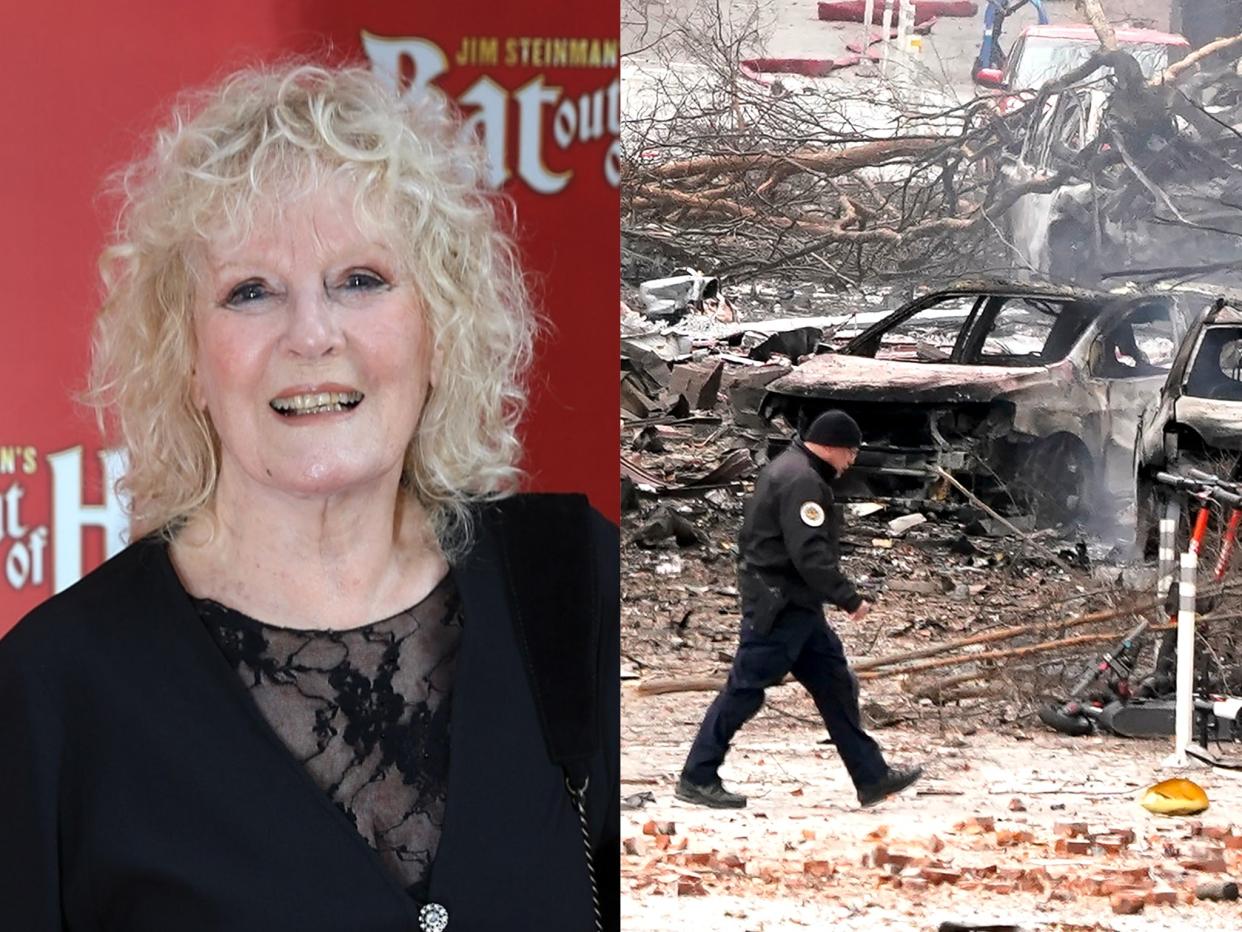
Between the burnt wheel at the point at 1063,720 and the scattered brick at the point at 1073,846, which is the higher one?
the burnt wheel at the point at 1063,720

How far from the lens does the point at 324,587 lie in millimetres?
1671

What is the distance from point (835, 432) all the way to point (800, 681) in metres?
0.48

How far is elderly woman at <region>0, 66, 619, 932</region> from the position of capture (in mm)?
1501

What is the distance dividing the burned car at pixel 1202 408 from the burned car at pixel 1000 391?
0.03 metres

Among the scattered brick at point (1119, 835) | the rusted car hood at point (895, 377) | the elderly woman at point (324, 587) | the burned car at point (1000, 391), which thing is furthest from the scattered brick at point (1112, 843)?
the elderly woman at point (324, 587)

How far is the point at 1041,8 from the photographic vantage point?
104 inches

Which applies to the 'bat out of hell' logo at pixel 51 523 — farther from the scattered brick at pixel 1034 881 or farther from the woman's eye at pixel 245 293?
the scattered brick at pixel 1034 881

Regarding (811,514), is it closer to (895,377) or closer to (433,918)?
(895,377)

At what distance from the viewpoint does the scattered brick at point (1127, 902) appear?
2.73m

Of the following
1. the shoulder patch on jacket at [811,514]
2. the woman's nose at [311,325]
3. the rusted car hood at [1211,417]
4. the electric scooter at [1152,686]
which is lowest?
the electric scooter at [1152,686]

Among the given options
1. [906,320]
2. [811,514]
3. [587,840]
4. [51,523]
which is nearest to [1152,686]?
[811,514]

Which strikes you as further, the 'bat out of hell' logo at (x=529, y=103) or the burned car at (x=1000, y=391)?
the burned car at (x=1000, y=391)

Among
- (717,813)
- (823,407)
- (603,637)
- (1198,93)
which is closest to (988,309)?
(823,407)

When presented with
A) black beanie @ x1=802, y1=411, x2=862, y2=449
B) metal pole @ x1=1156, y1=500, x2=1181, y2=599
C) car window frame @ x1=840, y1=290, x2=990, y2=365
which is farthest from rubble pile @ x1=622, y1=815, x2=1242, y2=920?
car window frame @ x1=840, y1=290, x2=990, y2=365
